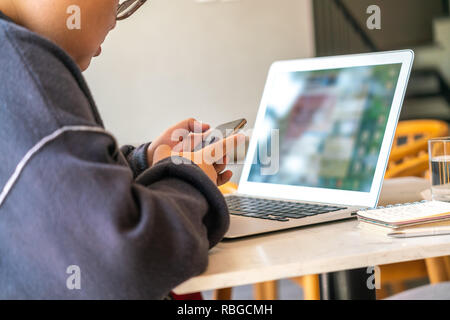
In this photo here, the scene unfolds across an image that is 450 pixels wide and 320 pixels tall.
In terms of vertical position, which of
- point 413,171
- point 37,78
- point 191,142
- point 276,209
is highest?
point 37,78

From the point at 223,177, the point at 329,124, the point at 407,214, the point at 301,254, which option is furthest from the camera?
the point at 329,124

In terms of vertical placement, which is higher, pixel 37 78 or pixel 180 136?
pixel 37 78

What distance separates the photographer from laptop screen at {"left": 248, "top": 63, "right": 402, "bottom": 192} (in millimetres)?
904

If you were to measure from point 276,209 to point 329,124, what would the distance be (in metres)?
0.20

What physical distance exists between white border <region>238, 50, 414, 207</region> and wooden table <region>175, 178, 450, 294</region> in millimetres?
156

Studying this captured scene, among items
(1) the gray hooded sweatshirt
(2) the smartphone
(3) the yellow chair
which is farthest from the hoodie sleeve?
(3) the yellow chair

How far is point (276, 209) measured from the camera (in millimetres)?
889

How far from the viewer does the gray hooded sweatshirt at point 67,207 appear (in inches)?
20.7

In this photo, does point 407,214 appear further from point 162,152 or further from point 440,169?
point 162,152

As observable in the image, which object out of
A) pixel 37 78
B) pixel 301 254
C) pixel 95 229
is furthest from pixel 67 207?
pixel 301 254

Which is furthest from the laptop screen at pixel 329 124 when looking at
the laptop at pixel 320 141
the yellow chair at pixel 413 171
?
the yellow chair at pixel 413 171

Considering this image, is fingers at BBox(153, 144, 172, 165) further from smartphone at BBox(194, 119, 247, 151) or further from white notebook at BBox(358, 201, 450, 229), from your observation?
white notebook at BBox(358, 201, 450, 229)

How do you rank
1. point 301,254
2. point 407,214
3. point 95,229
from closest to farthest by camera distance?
point 95,229, point 301,254, point 407,214
